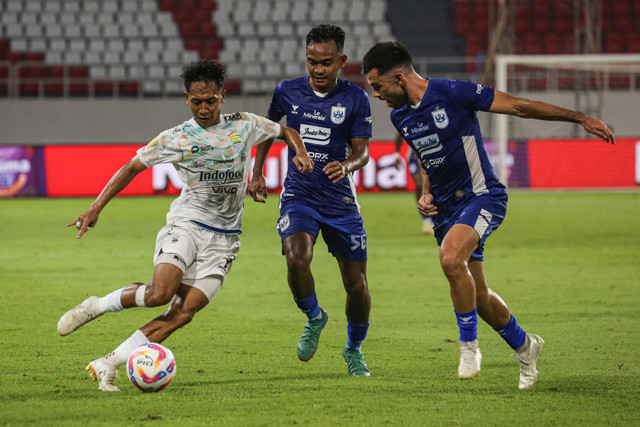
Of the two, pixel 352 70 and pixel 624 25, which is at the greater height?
pixel 624 25

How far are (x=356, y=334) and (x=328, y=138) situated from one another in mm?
1337

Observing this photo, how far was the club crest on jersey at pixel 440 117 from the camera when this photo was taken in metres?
5.70

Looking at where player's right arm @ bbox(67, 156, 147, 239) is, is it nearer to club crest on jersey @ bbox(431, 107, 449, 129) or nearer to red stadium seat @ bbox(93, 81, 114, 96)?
club crest on jersey @ bbox(431, 107, 449, 129)

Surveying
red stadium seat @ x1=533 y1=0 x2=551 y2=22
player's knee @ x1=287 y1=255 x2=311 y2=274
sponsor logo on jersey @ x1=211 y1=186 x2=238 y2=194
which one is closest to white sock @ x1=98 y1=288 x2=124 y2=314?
sponsor logo on jersey @ x1=211 y1=186 x2=238 y2=194

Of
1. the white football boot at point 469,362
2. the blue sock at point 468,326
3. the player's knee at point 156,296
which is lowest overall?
the white football boot at point 469,362

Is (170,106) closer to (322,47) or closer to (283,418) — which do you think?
(322,47)

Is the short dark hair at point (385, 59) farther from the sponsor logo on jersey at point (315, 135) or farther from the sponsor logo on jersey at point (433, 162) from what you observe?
the sponsor logo on jersey at point (315, 135)

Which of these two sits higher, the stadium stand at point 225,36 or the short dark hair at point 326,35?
the short dark hair at point 326,35

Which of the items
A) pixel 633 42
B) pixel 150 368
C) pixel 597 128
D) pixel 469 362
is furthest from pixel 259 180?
pixel 633 42

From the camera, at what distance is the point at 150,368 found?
511cm

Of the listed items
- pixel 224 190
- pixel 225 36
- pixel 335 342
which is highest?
pixel 224 190

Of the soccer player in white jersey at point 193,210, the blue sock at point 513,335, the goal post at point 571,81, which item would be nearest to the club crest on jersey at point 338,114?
the soccer player in white jersey at point 193,210

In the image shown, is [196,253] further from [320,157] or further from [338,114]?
[338,114]

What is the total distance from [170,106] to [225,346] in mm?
21278
